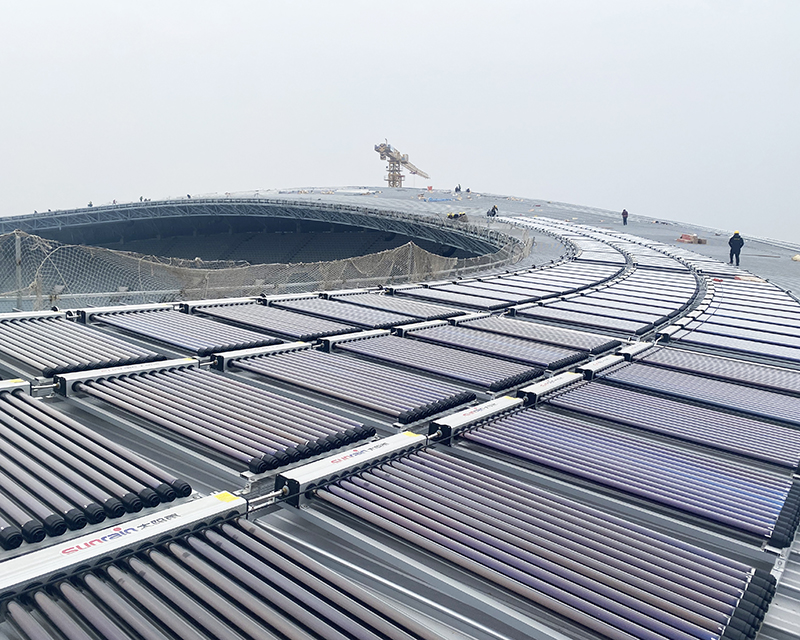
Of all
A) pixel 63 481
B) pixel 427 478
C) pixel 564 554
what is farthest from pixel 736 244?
pixel 63 481

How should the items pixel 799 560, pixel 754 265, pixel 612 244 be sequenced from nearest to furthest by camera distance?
pixel 799 560
pixel 754 265
pixel 612 244

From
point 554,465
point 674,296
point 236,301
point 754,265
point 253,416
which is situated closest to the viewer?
point 554,465

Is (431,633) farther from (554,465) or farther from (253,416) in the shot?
(253,416)

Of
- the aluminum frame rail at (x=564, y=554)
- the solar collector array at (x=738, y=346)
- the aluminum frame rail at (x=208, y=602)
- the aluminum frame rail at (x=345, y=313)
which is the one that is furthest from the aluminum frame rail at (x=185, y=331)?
the solar collector array at (x=738, y=346)

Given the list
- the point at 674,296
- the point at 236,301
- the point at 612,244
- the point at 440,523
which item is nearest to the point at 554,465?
the point at 440,523

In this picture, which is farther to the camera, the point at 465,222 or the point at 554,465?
the point at 465,222

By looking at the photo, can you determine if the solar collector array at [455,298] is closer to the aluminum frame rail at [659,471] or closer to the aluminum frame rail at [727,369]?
the aluminum frame rail at [727,369]

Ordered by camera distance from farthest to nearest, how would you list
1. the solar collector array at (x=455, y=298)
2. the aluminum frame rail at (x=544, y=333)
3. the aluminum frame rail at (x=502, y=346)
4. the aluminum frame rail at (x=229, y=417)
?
the solar collector array at (x=455, y=298) < the aluminum frame rail at (x=544, y=333) < the aluminum frame rail at (x=502, y=346) < the aluminum frame rail at (x=229, y=417)
